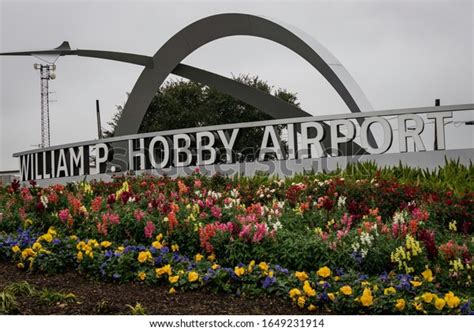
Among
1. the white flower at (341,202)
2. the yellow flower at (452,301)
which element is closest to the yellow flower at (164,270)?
the yellow flower at (452,301)

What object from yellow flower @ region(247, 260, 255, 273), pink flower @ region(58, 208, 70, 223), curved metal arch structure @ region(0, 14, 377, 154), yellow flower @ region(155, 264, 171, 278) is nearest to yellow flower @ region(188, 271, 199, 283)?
yellow flower @ region(155, 264, 171, 278)

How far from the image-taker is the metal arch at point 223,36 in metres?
14.9

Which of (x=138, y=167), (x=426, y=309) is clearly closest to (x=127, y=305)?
(x=426, y=309)

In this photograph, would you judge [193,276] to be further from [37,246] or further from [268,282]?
[37,246]

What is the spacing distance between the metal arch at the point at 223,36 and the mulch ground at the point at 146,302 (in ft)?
26.3

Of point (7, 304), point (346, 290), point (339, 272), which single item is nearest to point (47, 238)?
point (7, 304)

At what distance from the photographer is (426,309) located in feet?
15.9

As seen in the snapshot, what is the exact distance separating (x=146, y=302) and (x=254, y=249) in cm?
129

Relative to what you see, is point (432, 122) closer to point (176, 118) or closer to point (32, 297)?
point (32, 297)

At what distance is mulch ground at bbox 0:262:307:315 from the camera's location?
4.92 metres

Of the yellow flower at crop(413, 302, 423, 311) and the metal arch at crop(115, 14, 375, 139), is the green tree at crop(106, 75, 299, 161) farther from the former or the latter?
the yellow flower at crop(413, 302, 423, 311)

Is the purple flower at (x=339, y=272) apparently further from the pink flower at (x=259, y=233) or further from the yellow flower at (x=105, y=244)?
the yellow flower at (x=105, y=244)

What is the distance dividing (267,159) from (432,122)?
3.73 meters

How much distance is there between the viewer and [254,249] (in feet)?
19.6
